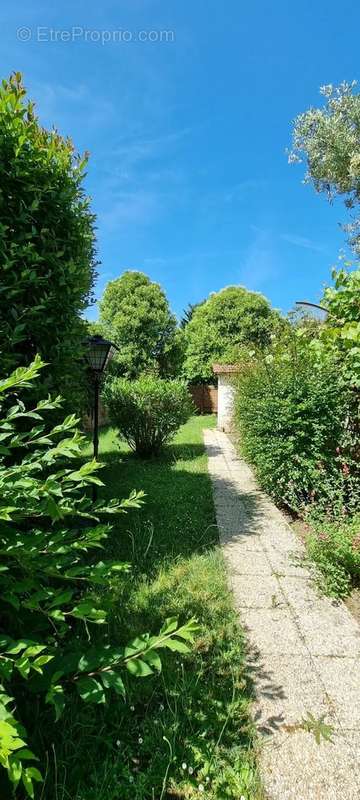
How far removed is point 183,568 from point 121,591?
2.04ft

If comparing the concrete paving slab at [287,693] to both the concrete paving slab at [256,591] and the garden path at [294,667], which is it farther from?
the concrete paving slab at [256,591]

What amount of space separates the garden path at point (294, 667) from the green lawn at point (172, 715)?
0.33 feet

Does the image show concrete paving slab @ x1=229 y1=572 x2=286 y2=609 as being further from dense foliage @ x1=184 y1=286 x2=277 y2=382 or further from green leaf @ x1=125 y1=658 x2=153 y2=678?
dense foliage @ x1=184 y1=286 x2=277 y2=382

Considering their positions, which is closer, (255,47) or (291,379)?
(291,379)

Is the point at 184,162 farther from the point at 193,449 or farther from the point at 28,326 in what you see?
the point at 193,449

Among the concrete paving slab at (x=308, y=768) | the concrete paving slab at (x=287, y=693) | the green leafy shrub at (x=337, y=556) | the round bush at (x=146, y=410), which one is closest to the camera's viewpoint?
the concrete paving slab at (x=308, y=768)

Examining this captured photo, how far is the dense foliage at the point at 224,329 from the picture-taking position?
19594mm

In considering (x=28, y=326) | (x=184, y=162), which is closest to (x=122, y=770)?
(x=28, y=326)

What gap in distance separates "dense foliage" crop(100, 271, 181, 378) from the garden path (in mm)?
14544

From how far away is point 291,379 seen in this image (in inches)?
185

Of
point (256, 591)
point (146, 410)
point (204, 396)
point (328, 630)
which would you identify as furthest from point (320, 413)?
point (204, 396)

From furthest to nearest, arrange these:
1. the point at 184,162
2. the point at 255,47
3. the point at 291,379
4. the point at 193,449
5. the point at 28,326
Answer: the point at 193,449 < the point at 184,162 < the point at 255,47 < the point at 291,379 < the point at 28,326

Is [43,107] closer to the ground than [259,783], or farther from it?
farther from it

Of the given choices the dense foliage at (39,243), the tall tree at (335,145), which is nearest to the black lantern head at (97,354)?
the dense foliage at (39,243)
